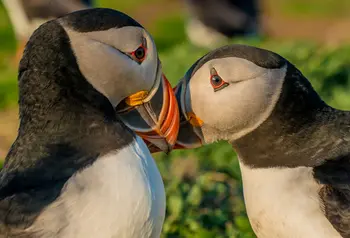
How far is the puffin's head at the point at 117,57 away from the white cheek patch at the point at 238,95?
345 mm

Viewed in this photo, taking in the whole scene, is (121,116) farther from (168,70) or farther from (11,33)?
(11,33)

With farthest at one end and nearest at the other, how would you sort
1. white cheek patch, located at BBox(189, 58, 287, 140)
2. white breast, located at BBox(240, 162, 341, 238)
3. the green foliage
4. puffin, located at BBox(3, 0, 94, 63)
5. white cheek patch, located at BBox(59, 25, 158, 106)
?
the green foliage < puffin, located at BBox(3, 0, 94, 63) < white cheek patch, located at BBox(189, 58, 287, 140) < white breast, located at BBox(240, 162, 341, 238) < white cheek patch, located at BBox(59, 25, 158, 106)

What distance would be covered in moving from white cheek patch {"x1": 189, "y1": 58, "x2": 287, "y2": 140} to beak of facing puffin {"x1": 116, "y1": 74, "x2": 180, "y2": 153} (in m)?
0.24

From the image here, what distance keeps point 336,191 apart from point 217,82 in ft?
3.00

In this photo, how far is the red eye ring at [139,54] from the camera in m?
5.12

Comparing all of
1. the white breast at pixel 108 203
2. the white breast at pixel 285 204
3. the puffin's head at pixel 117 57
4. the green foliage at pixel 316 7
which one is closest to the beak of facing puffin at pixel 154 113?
the puffin's head at pixel 117 57

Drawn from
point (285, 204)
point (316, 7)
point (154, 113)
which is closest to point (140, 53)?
point (154, 113)

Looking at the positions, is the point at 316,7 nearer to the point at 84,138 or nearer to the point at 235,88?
the point at 235,88

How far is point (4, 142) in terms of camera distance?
10.9m

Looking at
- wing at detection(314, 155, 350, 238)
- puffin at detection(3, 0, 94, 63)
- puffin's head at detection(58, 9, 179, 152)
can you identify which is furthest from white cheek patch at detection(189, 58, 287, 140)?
puffin at detection(3, 0, 94, 63)

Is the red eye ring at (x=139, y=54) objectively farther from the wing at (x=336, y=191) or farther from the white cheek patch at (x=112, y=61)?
the wing at (x=336, y=191)

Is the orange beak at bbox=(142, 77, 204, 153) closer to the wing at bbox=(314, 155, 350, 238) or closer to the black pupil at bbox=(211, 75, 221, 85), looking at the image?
the black pupil at bbox=(211, 75, 221, 85)

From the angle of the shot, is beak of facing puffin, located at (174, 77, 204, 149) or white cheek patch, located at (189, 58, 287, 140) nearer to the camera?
white cheek patch, located at (189, 58, 287, 140)

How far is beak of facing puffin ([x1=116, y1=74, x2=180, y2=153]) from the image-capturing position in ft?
17.3
